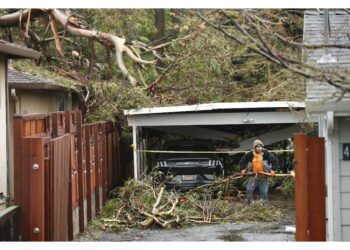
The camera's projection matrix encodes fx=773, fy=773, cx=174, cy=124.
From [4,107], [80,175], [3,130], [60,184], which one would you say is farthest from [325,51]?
[4,107]

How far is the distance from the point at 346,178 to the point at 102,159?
837 centimetres

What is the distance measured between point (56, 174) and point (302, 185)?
3265 millimetres

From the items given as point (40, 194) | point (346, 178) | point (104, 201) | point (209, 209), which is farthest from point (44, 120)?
point (104, 201)

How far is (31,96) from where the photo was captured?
677 inches

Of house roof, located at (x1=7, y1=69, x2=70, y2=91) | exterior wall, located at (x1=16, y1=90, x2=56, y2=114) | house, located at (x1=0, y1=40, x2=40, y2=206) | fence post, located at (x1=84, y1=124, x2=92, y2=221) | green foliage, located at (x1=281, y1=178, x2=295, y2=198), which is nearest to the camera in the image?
house, located at (x1=0, y1=40, x2=40, y2=206)

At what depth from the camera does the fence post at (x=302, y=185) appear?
10.2 metres

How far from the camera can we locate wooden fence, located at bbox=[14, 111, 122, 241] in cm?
923

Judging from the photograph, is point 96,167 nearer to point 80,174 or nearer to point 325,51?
point 80,174

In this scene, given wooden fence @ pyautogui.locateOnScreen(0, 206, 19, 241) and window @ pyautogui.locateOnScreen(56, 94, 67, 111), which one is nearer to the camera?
wooden fence @ pyautogui.locateOnScreen(0, 206, 19, 241)

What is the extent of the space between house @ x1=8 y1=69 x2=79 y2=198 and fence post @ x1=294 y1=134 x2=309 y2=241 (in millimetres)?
4955

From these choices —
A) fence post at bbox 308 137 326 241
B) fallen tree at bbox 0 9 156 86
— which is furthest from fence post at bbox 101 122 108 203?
fence post at bbox 308 137 326 241

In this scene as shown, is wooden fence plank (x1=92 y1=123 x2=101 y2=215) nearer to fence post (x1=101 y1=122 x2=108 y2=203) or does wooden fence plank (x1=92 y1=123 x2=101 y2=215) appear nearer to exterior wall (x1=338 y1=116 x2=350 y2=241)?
fence post (x1=101 y1=122 x2=108 y2=203)

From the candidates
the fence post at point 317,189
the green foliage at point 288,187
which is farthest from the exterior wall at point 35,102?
the fence post at point 317,189
